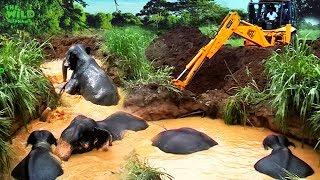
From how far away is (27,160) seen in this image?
6.09 meters

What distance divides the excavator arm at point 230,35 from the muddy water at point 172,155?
1.18 m

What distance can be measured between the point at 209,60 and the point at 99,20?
4007mm

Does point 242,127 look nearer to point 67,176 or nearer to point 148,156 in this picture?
point 148,156

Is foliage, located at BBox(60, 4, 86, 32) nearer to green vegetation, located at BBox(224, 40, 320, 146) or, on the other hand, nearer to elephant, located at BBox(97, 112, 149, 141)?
elephant, located at BBox(97, 112, 149, 141)

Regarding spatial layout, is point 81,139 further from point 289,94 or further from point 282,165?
point 289,94

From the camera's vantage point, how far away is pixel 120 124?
25.2 ft

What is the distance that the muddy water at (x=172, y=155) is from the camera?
627 centimetres

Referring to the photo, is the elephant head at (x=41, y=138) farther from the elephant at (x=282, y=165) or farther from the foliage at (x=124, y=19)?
the foliage at (x=124, y=19)

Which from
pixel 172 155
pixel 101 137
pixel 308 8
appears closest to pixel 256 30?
pixel 308 8

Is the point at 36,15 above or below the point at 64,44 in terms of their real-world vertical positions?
→ above

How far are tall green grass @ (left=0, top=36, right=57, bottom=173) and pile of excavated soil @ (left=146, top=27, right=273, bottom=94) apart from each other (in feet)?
10.4

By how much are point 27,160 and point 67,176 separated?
0.51 metres

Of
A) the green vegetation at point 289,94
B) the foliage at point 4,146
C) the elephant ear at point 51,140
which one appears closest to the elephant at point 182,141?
the green vegetation at point 289,94

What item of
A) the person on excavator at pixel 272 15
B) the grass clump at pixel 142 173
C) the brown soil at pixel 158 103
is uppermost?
the person on excavator at pixel 272 15
